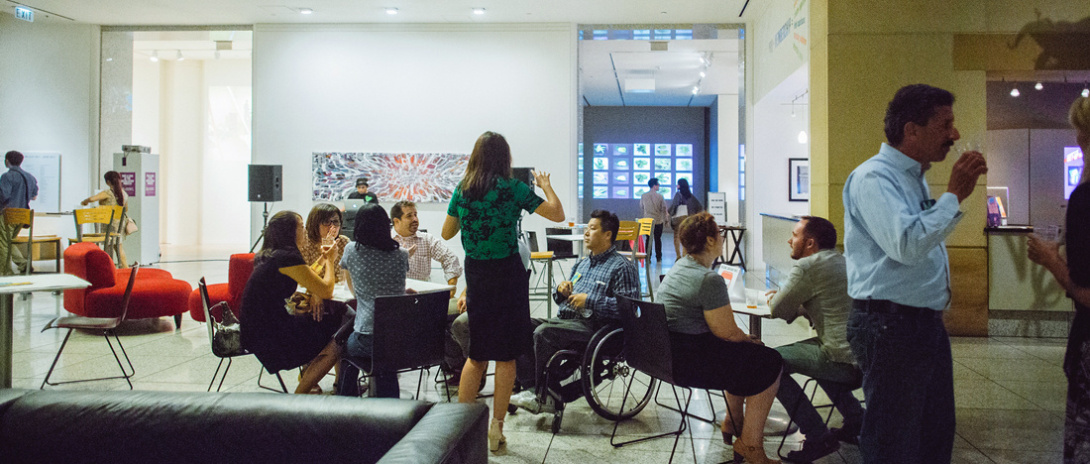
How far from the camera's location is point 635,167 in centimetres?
1928

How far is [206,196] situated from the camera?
630 inches

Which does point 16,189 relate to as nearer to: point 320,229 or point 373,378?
point 320,229

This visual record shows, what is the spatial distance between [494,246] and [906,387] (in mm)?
1713

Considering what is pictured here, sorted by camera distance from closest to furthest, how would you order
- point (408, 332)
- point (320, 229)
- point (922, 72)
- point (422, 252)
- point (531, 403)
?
point (408, 332), point (531, 403), point (320, 229), point (422, 252), point (922, 72)

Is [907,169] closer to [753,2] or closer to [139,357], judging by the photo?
[139,357]

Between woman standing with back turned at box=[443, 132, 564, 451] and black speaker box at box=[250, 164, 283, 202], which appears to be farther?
black speaker box at box=[250, 164, 283, 202]

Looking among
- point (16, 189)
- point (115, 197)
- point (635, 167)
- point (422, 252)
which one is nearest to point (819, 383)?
point (422, 252)

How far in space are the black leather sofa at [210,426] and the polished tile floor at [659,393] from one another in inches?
49.9

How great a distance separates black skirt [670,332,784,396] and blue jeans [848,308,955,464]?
0.91 m

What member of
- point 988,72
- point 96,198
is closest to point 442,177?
point 96,198

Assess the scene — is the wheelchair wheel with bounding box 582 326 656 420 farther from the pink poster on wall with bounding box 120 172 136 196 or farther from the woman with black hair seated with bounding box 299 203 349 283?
the pink poster on wall with bounding box 120 172 136 196

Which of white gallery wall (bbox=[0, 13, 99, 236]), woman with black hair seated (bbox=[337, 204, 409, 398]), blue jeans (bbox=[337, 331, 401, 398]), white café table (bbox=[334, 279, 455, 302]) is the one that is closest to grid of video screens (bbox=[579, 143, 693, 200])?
white gallery wall (bbox=[0, 13, 99, 236])

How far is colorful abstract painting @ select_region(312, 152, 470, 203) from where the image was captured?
36.5ft

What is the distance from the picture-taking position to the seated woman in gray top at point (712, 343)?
9.71 ft
